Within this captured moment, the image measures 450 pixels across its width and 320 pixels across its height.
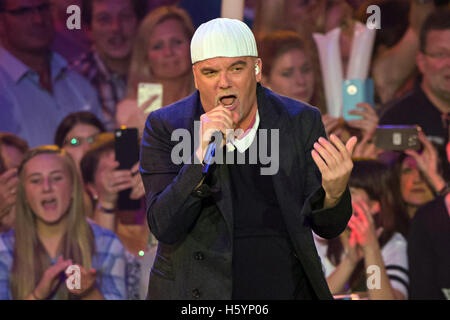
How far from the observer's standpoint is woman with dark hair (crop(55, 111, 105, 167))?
4.12 m

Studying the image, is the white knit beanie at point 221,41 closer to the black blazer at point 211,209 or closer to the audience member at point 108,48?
the black blazer at point 211,209

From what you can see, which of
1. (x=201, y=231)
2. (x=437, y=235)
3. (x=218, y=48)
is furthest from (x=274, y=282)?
(x=437, y=235)

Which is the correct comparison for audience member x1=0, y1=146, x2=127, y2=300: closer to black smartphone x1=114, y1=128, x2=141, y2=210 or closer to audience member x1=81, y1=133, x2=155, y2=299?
audience member x1=81, y1=133, x2=155, y2=299

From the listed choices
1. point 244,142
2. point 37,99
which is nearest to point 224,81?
point 244,142

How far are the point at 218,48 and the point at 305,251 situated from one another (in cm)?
68

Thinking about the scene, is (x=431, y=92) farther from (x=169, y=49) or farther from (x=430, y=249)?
(x=169, y=49)

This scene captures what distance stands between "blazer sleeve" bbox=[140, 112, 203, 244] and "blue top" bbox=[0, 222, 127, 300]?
2158mm

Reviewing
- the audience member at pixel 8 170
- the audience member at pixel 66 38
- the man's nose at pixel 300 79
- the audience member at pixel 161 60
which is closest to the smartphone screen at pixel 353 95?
the man's nose at pixel 300 79

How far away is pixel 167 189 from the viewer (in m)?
1.91

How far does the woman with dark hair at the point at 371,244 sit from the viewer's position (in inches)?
156

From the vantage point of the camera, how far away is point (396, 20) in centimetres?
416

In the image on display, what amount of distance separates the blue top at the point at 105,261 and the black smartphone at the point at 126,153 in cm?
22

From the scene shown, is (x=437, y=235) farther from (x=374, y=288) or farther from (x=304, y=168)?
(x=304, y=168)

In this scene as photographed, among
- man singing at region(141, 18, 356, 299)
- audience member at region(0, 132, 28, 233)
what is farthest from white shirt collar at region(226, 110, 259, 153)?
audience member at region(0, 132, 28, 233)
